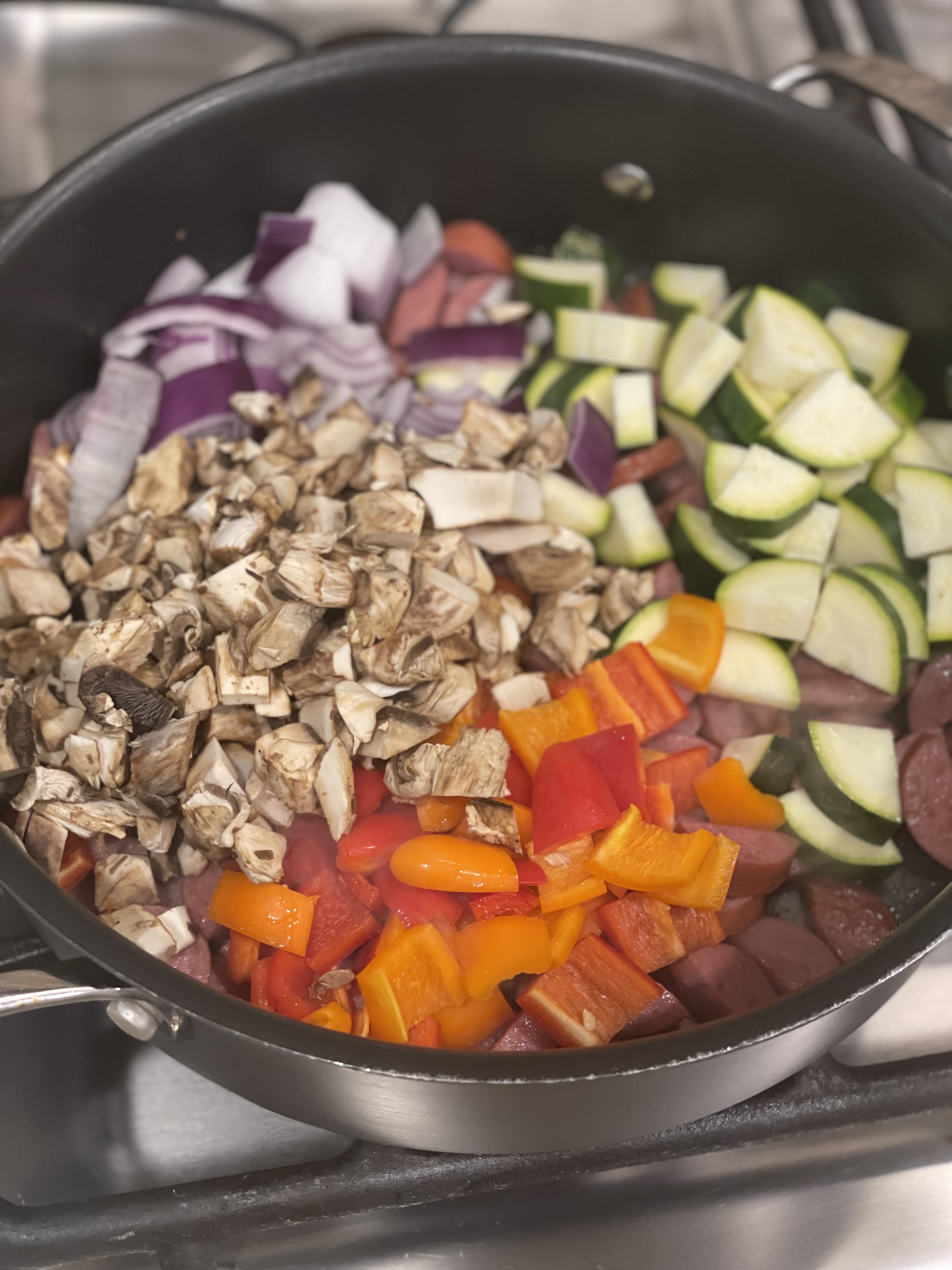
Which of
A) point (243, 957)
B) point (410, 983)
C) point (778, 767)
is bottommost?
point (243, 957)

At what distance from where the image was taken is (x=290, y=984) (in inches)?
47.8

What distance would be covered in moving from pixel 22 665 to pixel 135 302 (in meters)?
0.72

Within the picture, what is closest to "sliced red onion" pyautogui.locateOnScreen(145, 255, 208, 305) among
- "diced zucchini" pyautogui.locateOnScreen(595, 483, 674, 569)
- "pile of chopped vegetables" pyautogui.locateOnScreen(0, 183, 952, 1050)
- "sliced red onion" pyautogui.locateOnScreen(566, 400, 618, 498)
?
"pile of chopped vegetables" pyautogui.locateOnScreen(0, 183, 952, 1050)

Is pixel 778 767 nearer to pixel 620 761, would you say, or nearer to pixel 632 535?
pixel 620 761

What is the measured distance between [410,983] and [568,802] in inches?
10.8

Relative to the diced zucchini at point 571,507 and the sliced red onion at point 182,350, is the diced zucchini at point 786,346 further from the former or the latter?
the sliced red onion at point 182,350

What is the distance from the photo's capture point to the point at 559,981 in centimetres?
119

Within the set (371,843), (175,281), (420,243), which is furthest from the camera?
(420,243)

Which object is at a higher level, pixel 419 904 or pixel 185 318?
pixel 185 318

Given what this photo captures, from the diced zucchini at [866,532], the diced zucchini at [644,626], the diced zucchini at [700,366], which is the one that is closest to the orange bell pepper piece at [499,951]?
the diced zucchini at [644,626]

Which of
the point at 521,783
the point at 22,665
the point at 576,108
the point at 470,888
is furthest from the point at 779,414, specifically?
the point at 22,665

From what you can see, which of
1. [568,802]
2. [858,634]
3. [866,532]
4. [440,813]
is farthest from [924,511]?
[440,813]

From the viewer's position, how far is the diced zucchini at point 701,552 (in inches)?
63.8

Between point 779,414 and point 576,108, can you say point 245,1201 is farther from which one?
point 576,108
